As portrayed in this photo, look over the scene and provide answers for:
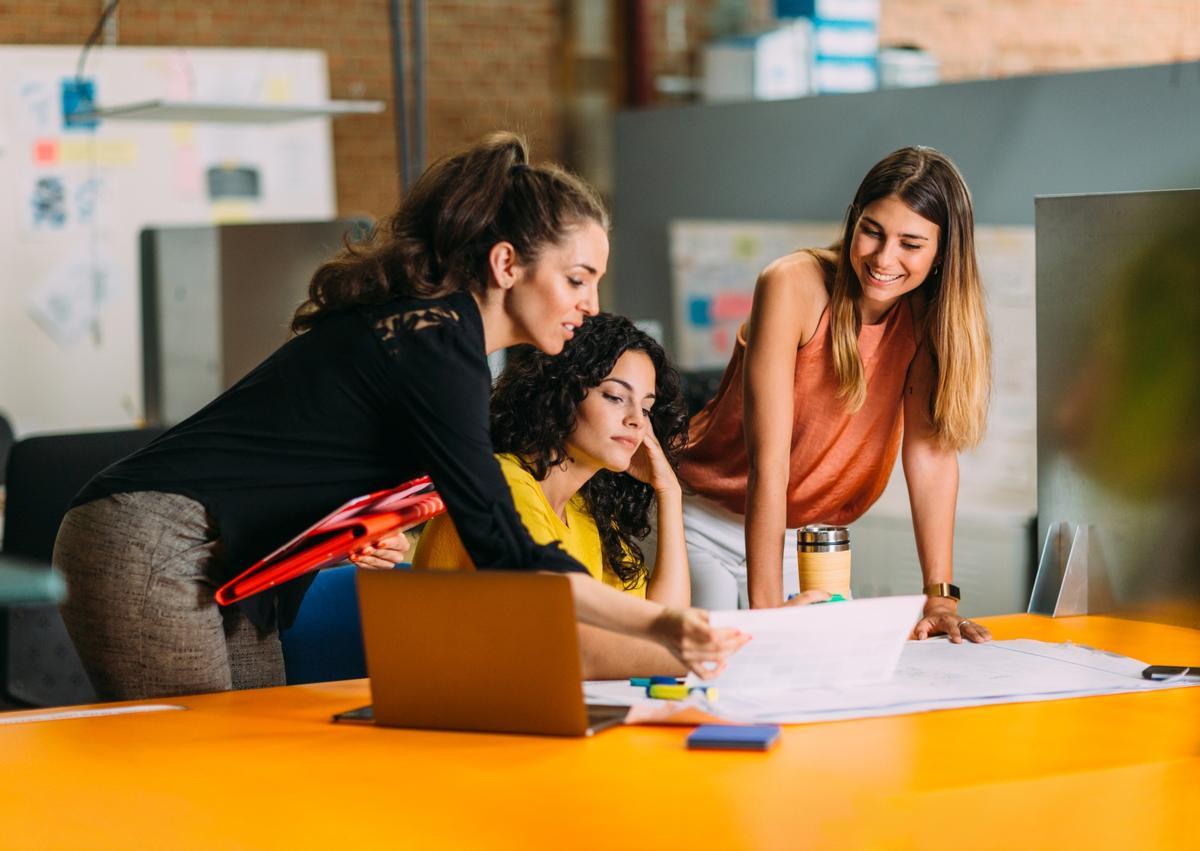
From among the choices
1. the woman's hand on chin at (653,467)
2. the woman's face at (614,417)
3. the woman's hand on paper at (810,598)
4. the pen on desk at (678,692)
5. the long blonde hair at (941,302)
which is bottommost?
the pen on desk at (678,692)

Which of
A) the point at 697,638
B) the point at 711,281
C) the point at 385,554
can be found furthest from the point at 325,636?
the point at 711,281

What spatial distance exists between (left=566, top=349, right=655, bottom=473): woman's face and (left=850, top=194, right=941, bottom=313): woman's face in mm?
360

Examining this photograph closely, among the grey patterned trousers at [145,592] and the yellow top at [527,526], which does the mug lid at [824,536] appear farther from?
the grey patterned trousers at [145,592]

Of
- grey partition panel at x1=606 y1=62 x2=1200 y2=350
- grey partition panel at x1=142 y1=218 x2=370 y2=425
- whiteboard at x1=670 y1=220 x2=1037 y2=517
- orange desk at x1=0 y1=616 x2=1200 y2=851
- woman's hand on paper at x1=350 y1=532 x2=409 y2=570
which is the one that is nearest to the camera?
orange desk at x1=0 y1=616 x2=1200 y2=851

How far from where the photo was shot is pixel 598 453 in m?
2.19

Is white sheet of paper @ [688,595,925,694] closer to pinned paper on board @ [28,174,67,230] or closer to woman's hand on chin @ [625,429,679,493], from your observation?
woman's hand on chin @ [625,429,679,493]

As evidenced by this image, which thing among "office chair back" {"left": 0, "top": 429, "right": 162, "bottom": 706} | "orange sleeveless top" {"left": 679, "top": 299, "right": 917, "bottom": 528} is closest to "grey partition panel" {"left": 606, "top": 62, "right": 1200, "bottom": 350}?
"orange sleeveless top" {"left": 679, "top": 299, "right": 917, "bottom": 528}

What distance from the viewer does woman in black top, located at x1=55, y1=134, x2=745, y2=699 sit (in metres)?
1.69

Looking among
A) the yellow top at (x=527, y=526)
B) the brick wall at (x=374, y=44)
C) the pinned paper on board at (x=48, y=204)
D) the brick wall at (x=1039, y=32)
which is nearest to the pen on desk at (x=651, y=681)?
the yellow top at (x=527, y=526)

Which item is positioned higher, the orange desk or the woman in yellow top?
the woman in yellow top

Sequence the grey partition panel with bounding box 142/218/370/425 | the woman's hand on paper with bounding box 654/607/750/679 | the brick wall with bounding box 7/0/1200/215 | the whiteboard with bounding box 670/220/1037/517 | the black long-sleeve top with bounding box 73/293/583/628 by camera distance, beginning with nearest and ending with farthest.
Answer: the woman's hand on paper with bounding box 654/607/750/679 → the black long-sleeve top with bounding box 73/293/583/628 → the grey partition panel with bounding box 142/218/370/425 → the whiteboard with bounding box 670/220/1037/517 → the brick wall with bounding box 7/0/1200/215

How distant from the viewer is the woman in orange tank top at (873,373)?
2.20 m

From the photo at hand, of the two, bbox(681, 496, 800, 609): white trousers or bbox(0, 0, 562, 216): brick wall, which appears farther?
bbox(0, 0, 562, 216): brick wall

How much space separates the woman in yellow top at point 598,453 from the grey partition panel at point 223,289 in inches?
83.0
